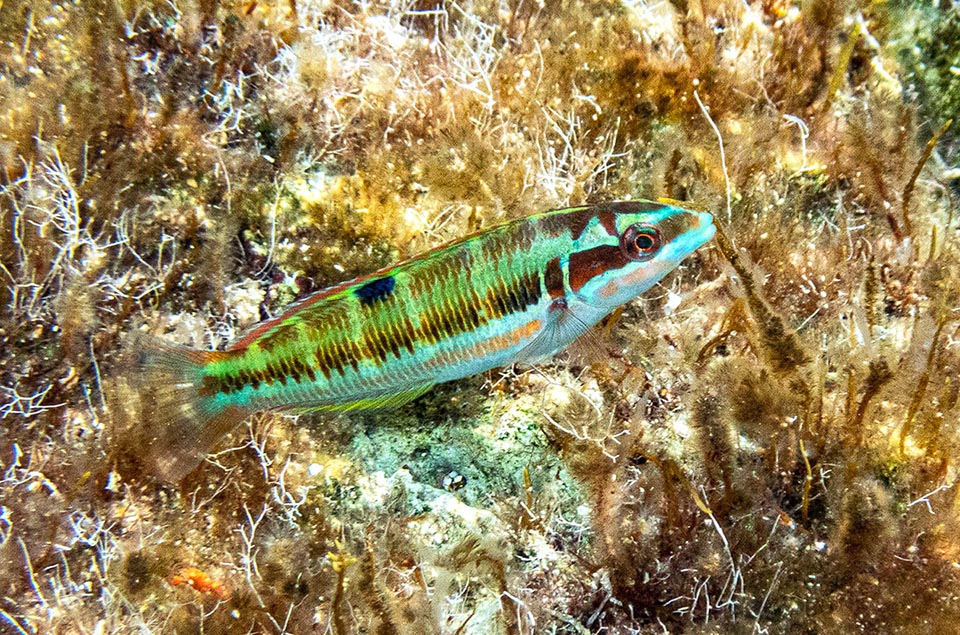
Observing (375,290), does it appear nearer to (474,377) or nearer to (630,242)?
(474,377)

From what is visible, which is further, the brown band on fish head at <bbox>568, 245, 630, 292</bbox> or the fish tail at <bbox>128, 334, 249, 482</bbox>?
the fish tail at <bbox>128, 334, 249, 482</bbox>

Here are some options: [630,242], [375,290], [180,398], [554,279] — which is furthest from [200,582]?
[630,242]

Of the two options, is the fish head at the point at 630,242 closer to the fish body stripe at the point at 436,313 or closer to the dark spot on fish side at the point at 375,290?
the fish body stripe at the point at 436,313

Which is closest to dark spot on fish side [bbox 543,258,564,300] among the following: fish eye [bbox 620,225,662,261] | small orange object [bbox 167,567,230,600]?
fish eye [bbox 620,225,662,261]

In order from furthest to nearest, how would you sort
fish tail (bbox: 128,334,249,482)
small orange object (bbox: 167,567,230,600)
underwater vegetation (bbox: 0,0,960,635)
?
1. small orange object (bbox: 167,567,230,600)
2. underwater vegetation (bbox: 0,0,960,635)
3. fish tail (bbox: 128,334,249,482)

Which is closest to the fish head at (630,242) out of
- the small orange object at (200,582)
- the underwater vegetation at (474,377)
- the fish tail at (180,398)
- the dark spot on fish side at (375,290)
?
the underwater vegetation at (474,377)

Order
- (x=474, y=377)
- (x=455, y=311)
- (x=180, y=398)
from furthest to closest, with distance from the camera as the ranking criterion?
(x=474, y=377) < (x=180, y=398) < (x=455, y=311)

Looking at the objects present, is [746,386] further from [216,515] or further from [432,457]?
[216,515]

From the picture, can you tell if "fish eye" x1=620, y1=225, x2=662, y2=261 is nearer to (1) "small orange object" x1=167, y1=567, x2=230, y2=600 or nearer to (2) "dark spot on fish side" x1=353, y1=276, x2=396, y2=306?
(2) "dark spot on fish side" x1=353, y1=276, x2=396, y2=306
